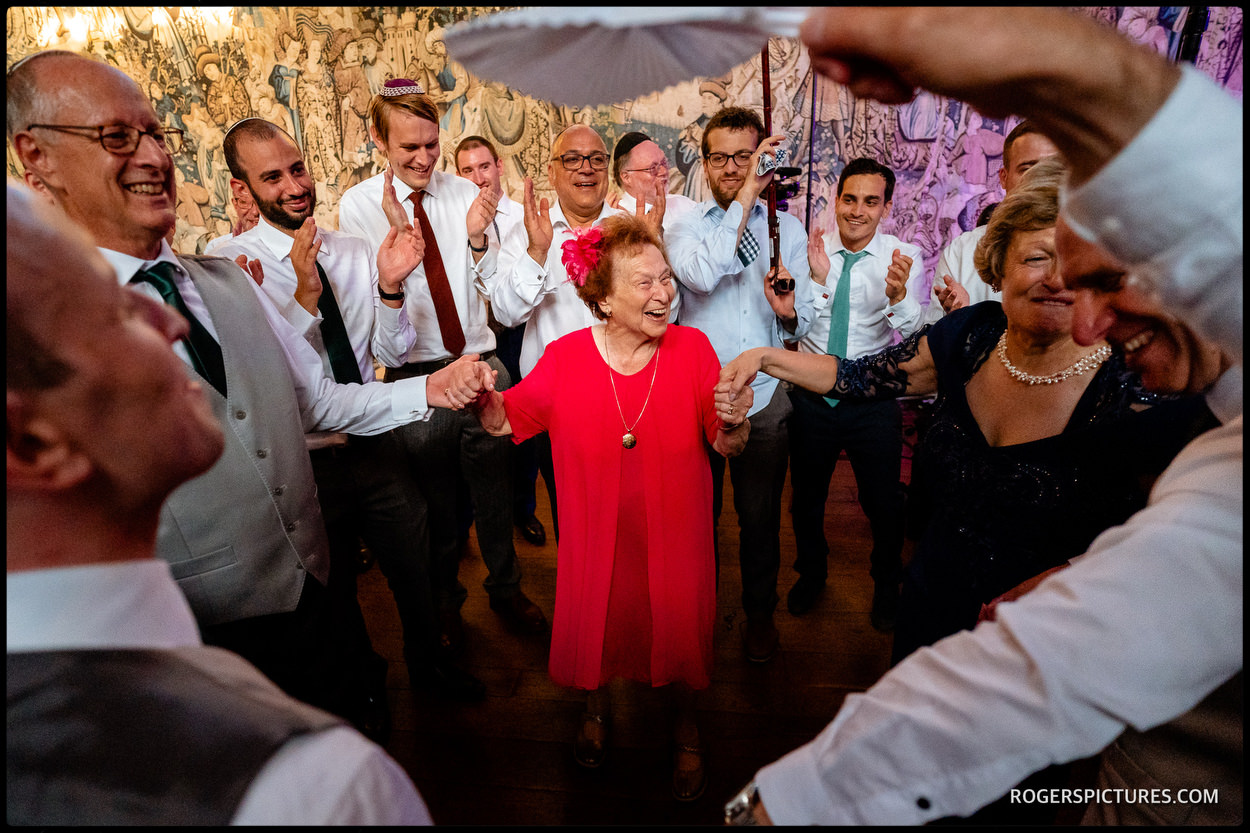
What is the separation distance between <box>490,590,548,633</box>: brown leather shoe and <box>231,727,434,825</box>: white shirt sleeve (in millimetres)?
2378

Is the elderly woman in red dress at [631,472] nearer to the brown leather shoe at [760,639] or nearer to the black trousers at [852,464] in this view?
the brown leather shoe at [760,639]

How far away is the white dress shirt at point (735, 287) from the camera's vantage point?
9.07 feet

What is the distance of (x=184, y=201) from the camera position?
236 inches

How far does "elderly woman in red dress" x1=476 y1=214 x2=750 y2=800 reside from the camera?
6.40 ft

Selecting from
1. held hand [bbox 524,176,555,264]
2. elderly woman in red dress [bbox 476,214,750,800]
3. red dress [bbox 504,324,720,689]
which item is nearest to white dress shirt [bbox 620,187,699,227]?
held hand [bbox 524,176,555,264]

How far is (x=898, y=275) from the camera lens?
2.79 metres

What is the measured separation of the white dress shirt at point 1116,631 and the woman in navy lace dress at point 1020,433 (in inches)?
25.8

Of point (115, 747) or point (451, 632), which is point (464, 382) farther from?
point (451, 632)

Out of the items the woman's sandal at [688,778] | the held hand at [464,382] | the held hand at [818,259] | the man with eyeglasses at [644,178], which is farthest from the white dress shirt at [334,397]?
the held hand at [818,259]

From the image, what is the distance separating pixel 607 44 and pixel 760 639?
2495 mm

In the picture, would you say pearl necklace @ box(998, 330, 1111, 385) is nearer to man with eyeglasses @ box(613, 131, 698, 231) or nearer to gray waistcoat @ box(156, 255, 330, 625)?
gray waistcoat @ box(156, 255, 330, 625)

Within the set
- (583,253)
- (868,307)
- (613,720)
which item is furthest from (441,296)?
(868,307)

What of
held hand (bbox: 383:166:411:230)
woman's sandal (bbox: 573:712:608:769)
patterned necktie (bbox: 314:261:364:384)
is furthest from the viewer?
held hand (bbox: 383:166:411:230)

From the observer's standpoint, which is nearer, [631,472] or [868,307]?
[631,472]
